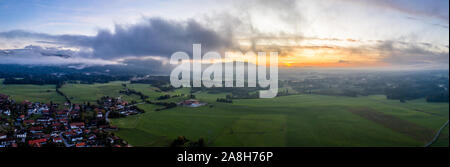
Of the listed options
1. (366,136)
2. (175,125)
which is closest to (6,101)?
(175,125)

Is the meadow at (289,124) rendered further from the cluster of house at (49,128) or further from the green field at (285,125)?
the cluster of house at (49,128)

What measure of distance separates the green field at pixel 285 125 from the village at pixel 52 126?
1687 mm

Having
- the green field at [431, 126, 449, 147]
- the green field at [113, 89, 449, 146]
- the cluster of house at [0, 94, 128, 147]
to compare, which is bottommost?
the green field at [431, 126, 449, 147]

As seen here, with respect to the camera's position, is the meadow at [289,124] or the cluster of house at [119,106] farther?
the cluster of house at [119,106]

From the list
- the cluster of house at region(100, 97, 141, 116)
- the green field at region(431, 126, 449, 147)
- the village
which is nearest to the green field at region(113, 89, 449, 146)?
the green field at region(431, 126, 449, 147)

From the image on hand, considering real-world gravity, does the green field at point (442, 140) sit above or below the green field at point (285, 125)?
below

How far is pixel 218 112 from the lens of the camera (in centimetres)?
2683

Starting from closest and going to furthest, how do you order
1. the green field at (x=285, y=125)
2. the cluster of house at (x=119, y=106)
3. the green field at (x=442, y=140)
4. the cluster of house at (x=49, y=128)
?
the cluster of house at (x=49, y=128), the green field at (x=442, y=140), the green field at (x=285, y=125), the cluster of house at (x=119, y=106)

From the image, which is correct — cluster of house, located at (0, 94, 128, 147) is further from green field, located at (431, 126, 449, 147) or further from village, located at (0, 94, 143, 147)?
green field, located at (431, 126, 449, 147)

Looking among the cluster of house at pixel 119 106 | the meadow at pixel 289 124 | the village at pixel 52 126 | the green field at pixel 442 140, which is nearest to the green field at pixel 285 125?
the meadow at pixel 289 124

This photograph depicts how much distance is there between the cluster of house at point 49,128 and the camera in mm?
15057

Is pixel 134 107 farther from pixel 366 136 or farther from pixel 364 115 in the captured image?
pixel 364 115

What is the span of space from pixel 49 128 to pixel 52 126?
75 cm

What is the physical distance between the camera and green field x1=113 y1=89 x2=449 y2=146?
54.2ft
